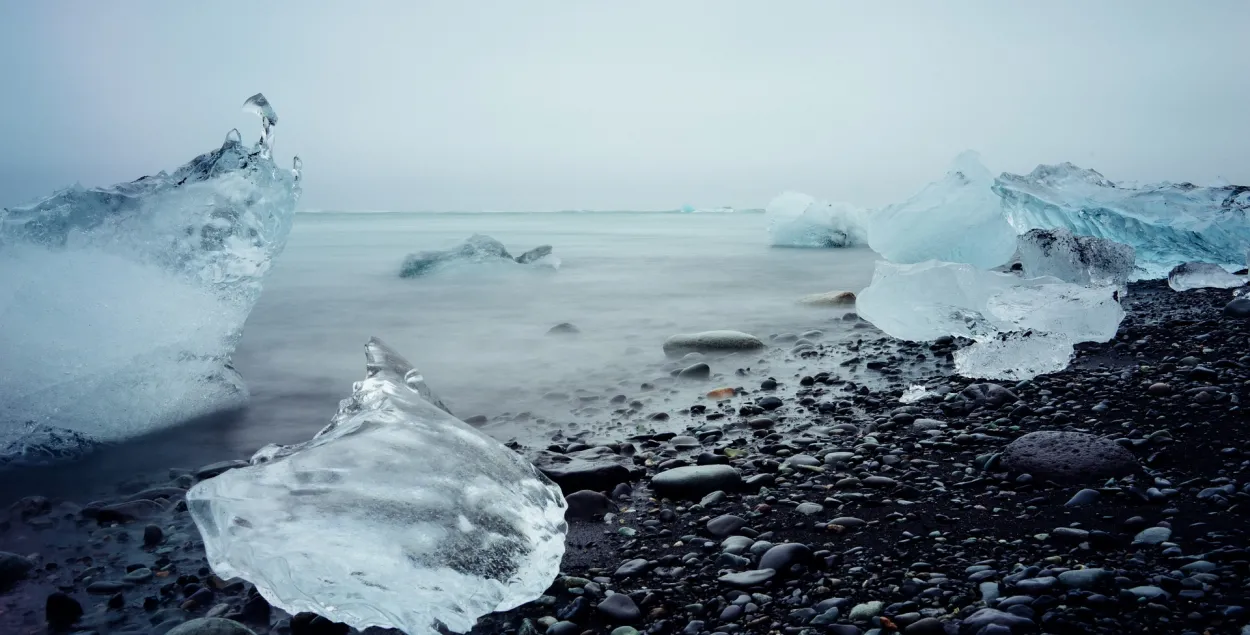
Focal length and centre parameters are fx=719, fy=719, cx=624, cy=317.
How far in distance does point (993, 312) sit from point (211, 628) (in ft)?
14.2

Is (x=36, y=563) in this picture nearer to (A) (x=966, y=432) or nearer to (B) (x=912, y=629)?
(B) (x=912, y=629)

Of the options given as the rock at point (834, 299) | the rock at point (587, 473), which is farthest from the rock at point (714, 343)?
the rock at point (587, 473)

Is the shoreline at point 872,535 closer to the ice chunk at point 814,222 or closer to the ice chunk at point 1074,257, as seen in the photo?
the ice chunk at point 1074,257

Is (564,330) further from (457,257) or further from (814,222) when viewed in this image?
(814,222)

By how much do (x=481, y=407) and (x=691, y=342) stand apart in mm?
1868

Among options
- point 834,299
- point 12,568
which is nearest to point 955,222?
point 834,299

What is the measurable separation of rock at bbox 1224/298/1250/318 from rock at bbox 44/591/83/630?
6.59m

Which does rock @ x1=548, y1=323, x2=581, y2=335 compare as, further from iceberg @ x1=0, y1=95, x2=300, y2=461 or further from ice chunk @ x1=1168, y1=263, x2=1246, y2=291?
ice chunk @ x1=1168, y1=263, x2=1246, y2=291

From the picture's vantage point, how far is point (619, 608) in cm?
186

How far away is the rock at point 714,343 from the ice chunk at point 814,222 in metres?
9.79

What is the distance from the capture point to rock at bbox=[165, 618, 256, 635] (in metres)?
1.77

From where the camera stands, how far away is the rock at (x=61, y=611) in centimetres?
196

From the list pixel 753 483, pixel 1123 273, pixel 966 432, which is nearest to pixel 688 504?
Result: pixel 753 483

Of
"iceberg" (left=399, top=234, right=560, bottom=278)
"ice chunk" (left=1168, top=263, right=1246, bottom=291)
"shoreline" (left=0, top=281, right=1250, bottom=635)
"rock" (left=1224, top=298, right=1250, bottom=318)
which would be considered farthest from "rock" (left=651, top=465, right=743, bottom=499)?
"iceberg" (left=399, top=234, right=560, bottom=278)
